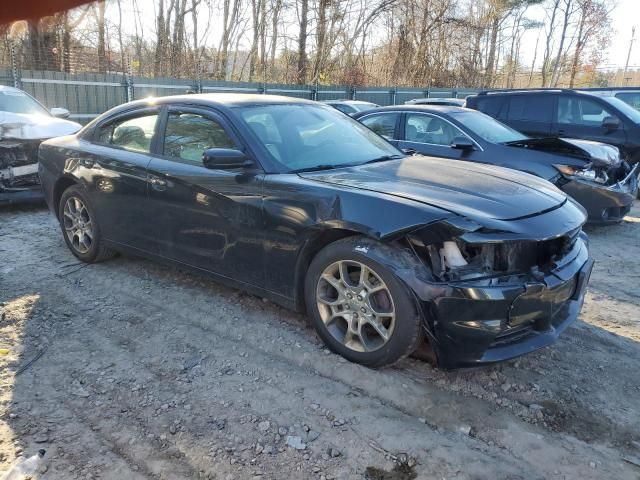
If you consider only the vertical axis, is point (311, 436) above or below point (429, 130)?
below

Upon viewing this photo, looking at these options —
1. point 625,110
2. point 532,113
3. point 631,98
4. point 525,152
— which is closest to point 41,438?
point 525,152

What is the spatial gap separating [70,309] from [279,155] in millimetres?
1947

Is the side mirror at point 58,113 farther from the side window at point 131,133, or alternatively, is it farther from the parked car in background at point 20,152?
the side window at point 131,133

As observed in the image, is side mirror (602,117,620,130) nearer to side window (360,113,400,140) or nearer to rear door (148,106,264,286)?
side window (360,113,400,140)

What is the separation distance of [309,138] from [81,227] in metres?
2.40

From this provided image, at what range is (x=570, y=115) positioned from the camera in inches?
329

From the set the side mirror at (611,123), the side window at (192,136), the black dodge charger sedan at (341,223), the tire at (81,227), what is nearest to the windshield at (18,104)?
the tire at (81,227)

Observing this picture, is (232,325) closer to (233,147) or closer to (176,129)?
(233,147)

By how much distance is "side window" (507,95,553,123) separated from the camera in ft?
27.9

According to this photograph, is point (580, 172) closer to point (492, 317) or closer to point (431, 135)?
point (431, 135)

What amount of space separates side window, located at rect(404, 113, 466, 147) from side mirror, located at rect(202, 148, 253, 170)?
3.89m

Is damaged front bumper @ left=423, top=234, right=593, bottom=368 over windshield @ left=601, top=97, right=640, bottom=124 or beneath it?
beneath

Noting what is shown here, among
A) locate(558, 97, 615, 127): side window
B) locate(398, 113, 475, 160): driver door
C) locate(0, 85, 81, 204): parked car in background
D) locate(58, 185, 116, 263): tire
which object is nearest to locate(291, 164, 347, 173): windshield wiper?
locate(58, 185, 116, 263): tire

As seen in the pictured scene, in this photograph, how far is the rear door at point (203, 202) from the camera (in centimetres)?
353
